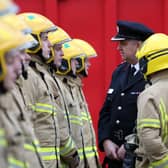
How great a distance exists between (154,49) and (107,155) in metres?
1.42

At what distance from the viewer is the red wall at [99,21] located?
7.37 meters

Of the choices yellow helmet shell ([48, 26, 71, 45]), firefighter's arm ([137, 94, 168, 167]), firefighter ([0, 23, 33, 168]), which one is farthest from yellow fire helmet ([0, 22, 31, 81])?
yellow helmet shell ([48, 26, 71, 45])

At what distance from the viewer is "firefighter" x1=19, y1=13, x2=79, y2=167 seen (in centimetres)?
525

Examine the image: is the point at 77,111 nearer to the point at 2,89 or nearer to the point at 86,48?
the point at 86,48

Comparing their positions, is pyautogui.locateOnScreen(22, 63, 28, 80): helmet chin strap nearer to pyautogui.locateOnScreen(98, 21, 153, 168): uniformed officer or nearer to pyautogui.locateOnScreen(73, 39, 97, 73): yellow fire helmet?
pyautogui.locateOnScreen(98, 21, 153, 168): uniformed officer

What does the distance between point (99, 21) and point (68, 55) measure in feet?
3.10

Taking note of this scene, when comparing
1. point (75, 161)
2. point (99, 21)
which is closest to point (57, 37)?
point (75, 161)

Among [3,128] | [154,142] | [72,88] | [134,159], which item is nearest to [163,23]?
[72,88]

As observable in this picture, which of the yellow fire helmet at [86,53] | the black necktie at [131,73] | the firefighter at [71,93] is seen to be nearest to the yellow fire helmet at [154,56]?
the firefighter at [71,93]

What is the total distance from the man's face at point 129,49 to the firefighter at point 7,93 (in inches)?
112

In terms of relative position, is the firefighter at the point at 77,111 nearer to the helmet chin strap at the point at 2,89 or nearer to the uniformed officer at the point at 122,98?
the uniformed officer at the point at 122,98

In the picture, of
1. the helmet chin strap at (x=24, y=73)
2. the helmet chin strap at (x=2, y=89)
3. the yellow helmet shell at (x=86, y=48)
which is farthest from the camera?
the yellow helmet shell at (x=86, y=48)

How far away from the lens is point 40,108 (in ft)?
17.1

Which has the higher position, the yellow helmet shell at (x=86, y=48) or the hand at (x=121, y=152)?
the yellow helmet shell at (x=86, y=48)
